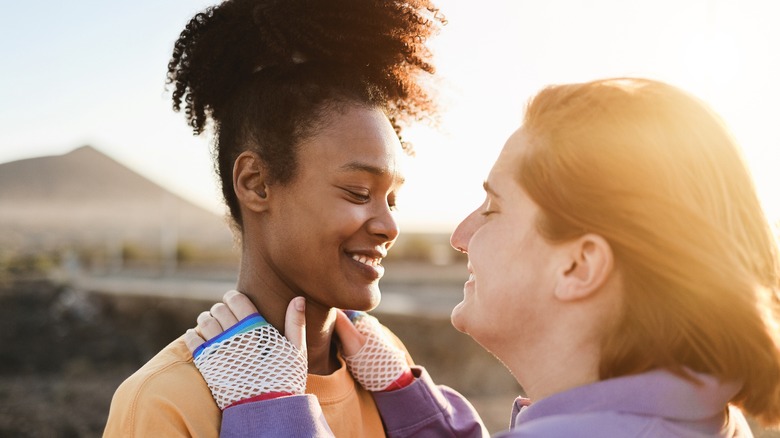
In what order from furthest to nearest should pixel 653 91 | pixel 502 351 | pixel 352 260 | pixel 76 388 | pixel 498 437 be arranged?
pixel 76 388, pixel 352 260, pixel 502 351, pixel 653 91, pixel 498 437

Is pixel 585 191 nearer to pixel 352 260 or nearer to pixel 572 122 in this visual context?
pixel 572 122

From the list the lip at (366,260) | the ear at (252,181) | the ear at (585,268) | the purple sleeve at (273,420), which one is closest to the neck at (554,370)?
the ear at (585,268)

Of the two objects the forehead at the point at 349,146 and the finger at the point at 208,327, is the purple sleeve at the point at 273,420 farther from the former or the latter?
the forehead at the point at 349,146

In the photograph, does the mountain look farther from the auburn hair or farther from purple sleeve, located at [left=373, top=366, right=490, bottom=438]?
the auburn hair

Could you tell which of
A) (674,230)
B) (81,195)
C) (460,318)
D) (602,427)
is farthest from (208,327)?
(81,195)

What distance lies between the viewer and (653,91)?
1692 millimetres

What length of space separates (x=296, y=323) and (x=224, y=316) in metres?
0.20

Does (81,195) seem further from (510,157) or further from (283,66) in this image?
(510,157)

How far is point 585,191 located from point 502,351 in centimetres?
48

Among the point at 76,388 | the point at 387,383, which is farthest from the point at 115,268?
the point at 387,383

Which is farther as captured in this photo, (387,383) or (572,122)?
(387,383)

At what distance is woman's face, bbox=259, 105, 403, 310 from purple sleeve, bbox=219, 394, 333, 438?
464 mm

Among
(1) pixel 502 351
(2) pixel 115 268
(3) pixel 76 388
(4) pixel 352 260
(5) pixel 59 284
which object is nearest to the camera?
(1) pixel 502 351

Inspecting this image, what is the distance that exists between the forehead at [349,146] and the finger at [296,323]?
408mm
